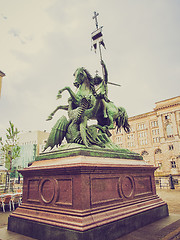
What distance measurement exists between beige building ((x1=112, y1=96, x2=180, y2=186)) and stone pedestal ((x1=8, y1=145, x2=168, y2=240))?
30.4 m

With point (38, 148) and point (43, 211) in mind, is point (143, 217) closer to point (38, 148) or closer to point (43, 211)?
point (43, 211)

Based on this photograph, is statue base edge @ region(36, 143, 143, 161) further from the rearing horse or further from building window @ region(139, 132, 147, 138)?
building window @ region(139, 132, 147, 138)

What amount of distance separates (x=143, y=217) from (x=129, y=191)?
709 mm

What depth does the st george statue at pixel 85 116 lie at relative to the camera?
5383 mm

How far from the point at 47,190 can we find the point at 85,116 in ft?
7.70

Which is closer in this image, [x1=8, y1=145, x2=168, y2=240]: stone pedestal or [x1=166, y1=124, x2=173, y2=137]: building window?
[x1=8, y1=145, x2=168, y2=240]: stone pedestal

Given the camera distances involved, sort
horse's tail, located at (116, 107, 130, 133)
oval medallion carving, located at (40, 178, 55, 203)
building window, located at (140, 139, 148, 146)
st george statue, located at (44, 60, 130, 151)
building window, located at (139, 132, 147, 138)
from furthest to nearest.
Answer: building window, located at (139, 132, 147, 138)
building window, located at (140, 139, 148, 146)
horse's tail, located at (116, 107, 130, 133)
st george statue, located at (44, 60, 130, 151)
oval medallion carving, located at (40, 178, 55, 203)

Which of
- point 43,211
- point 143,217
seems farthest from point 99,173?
point 143,217

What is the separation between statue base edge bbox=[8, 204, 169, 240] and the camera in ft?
11.0

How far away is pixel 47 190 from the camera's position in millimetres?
4301

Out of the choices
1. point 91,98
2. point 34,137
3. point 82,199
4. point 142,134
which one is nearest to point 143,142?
point 142,134

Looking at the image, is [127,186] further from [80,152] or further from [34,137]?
[34,137]

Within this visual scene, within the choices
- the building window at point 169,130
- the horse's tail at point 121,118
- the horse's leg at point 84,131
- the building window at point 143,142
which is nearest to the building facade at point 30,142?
the building window at point 143,142

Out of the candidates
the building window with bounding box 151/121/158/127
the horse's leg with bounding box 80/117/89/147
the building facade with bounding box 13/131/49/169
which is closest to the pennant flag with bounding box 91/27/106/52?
the horse's leg with bounding box 80/117/89/147
